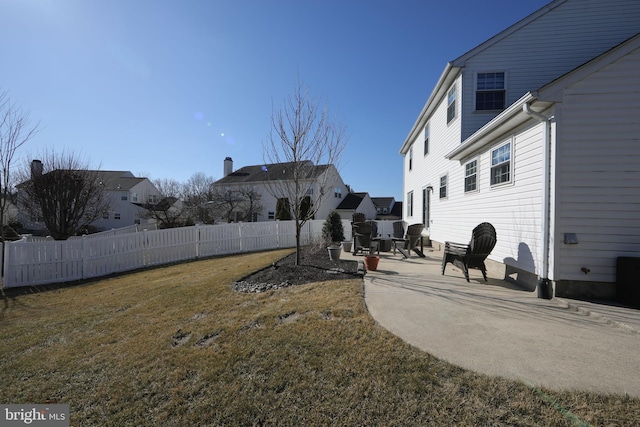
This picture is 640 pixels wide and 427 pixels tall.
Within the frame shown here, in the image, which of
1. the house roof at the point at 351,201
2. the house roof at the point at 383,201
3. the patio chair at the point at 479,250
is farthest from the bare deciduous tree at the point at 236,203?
the house roof at the point at 383,201

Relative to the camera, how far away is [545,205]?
4.75 m

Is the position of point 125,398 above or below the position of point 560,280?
below

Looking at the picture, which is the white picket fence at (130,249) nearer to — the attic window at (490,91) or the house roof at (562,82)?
the attic window at (490,91)

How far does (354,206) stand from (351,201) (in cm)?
123

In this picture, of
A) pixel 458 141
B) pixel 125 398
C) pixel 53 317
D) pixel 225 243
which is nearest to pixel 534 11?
pixel 458 141

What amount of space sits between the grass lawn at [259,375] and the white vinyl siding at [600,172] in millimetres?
3418

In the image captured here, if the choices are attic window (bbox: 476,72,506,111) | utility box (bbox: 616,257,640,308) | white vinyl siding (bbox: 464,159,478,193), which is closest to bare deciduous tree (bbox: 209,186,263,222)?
white vinyl siding (bbox: 464,159,478,193)

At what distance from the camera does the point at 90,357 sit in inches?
125

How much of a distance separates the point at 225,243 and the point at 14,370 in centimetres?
878

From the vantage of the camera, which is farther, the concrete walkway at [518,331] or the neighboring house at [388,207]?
the neighboring house at [388,207]

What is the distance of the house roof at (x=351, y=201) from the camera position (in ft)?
100

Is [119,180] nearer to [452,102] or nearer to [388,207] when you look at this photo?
[388,207]

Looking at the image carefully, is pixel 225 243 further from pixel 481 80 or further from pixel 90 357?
pixel 481 80

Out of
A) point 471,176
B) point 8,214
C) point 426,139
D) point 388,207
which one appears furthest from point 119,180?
point 471,176
